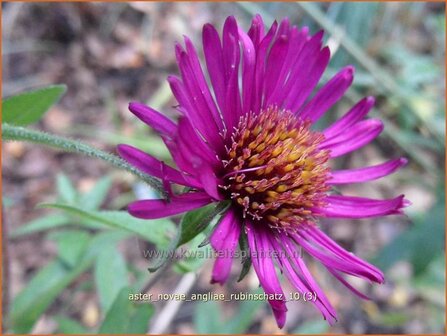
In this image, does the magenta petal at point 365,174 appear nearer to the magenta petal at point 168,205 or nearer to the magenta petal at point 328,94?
the magenta petal at point 328,94

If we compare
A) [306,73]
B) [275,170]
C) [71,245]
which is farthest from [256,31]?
[71,245]

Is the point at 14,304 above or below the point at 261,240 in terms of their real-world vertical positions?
above

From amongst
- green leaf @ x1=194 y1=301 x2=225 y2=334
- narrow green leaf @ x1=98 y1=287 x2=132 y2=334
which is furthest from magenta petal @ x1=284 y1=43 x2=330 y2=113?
green leaf @ x1=194 y1=301 x2=225 y2=334

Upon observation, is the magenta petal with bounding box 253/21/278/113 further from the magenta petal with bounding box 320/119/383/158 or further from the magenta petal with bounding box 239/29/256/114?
the magenta petal with bounding box 320/119/383/158

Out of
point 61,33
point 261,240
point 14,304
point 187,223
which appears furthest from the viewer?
point 61,33

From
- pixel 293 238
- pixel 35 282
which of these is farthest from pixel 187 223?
pixel 35 282

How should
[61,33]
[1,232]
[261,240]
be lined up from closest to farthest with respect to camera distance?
[261,240] → [1,232] → [61,33]

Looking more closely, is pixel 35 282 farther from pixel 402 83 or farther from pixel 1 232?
pixel 402 83
